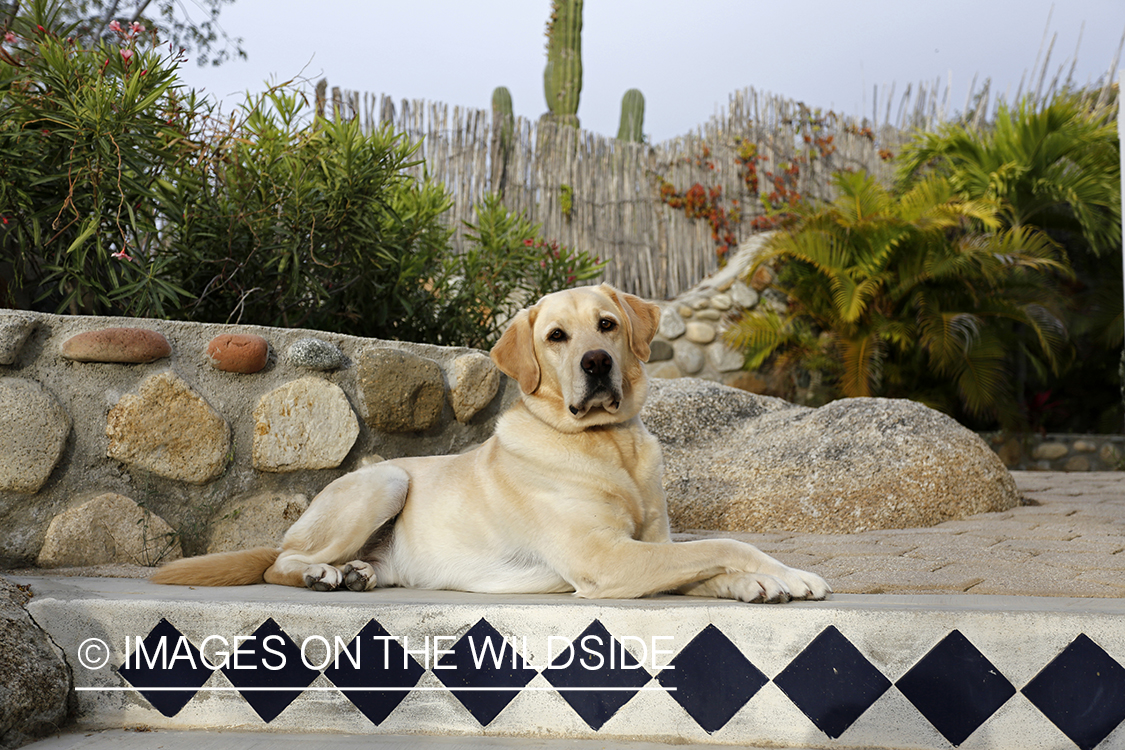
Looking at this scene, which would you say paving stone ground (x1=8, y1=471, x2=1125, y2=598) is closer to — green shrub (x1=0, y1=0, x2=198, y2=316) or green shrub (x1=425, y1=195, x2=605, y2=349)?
green shrub (x1=0, y1=0, x2=198, y2=316)

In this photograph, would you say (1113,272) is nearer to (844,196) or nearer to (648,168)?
(844,196)

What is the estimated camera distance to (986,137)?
31.2ft

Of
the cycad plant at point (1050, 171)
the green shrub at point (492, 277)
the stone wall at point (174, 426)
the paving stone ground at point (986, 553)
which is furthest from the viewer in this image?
the cycad plant at point (1050, 171)

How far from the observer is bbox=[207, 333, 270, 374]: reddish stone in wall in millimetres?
3184

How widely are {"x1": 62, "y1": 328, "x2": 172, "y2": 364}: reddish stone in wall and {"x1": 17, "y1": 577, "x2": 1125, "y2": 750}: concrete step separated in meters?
1.05

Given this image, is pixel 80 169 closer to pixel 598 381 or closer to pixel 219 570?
pixel 219 570

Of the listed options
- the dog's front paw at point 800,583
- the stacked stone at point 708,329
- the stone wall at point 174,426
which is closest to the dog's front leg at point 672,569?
the dog's front paw at point 800,583

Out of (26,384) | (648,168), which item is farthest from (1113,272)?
(26,384)

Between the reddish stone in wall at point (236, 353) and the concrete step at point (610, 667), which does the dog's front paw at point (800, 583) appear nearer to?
the concrete step at point (610, 667)

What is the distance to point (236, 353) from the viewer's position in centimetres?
319

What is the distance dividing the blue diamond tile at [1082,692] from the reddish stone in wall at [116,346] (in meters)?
3.06

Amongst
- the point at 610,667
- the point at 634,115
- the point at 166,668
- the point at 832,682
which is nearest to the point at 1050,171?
the point at 634,115

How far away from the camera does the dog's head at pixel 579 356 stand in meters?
2.57

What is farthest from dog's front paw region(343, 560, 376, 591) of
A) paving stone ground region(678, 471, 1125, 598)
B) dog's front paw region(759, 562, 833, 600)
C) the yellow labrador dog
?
paving stone ground region(678, 471, 1125, 598)
